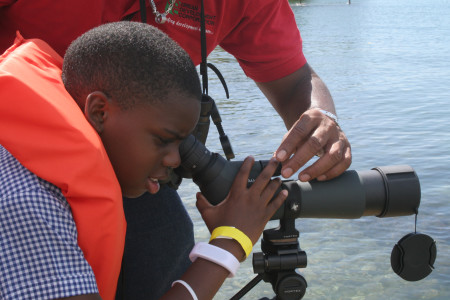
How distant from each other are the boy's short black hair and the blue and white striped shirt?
0.35 metres

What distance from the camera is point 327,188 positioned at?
176 cm

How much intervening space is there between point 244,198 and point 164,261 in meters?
0.56

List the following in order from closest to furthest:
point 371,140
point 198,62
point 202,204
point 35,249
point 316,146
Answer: point 35,249
point 202,204
point 316,146
point 198,62
point 371,140

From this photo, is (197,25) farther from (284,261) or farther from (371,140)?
(371,140)

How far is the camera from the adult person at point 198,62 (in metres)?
1.72

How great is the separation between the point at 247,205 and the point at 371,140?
3.83m

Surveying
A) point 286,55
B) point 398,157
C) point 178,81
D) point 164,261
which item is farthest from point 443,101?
point 178,81

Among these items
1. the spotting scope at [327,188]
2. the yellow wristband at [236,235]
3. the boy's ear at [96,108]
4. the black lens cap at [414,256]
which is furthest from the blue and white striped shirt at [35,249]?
the black lens cap at [414,256]

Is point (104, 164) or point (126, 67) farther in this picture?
point (126, 67)

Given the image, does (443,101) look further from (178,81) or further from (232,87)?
(178,81)

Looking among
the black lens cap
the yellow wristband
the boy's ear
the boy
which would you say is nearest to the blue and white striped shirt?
the boy

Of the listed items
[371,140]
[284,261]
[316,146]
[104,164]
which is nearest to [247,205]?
[284,261]

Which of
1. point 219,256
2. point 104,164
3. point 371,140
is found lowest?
point 371,140

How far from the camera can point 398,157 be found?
4824mm
